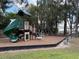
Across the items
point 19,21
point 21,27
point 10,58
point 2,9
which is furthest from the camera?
point 2,9

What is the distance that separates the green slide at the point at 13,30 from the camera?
12.7 metres

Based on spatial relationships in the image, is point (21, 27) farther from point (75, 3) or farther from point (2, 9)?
point (75, 3)

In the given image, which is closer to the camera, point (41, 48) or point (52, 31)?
point (41, 48)

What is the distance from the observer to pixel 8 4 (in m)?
18.2

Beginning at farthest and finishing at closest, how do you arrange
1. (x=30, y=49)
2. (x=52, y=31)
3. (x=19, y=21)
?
1. (x=52, y=31)
2. (x=19, y=21)
3. (x=30, y=49)

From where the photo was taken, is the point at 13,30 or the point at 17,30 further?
the point at 17,30

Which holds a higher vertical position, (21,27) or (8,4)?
(8,4)

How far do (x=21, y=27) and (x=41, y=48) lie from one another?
2994 millimetres

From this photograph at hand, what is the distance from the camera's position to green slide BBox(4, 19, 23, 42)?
41.7ft

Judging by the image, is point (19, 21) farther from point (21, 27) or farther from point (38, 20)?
point (38, 20)

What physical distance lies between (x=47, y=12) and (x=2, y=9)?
13.3 ft

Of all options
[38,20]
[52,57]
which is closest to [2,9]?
[38,20]

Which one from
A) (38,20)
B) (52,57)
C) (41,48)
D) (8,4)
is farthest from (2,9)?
(52,57)

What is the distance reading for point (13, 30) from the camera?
13.1m
